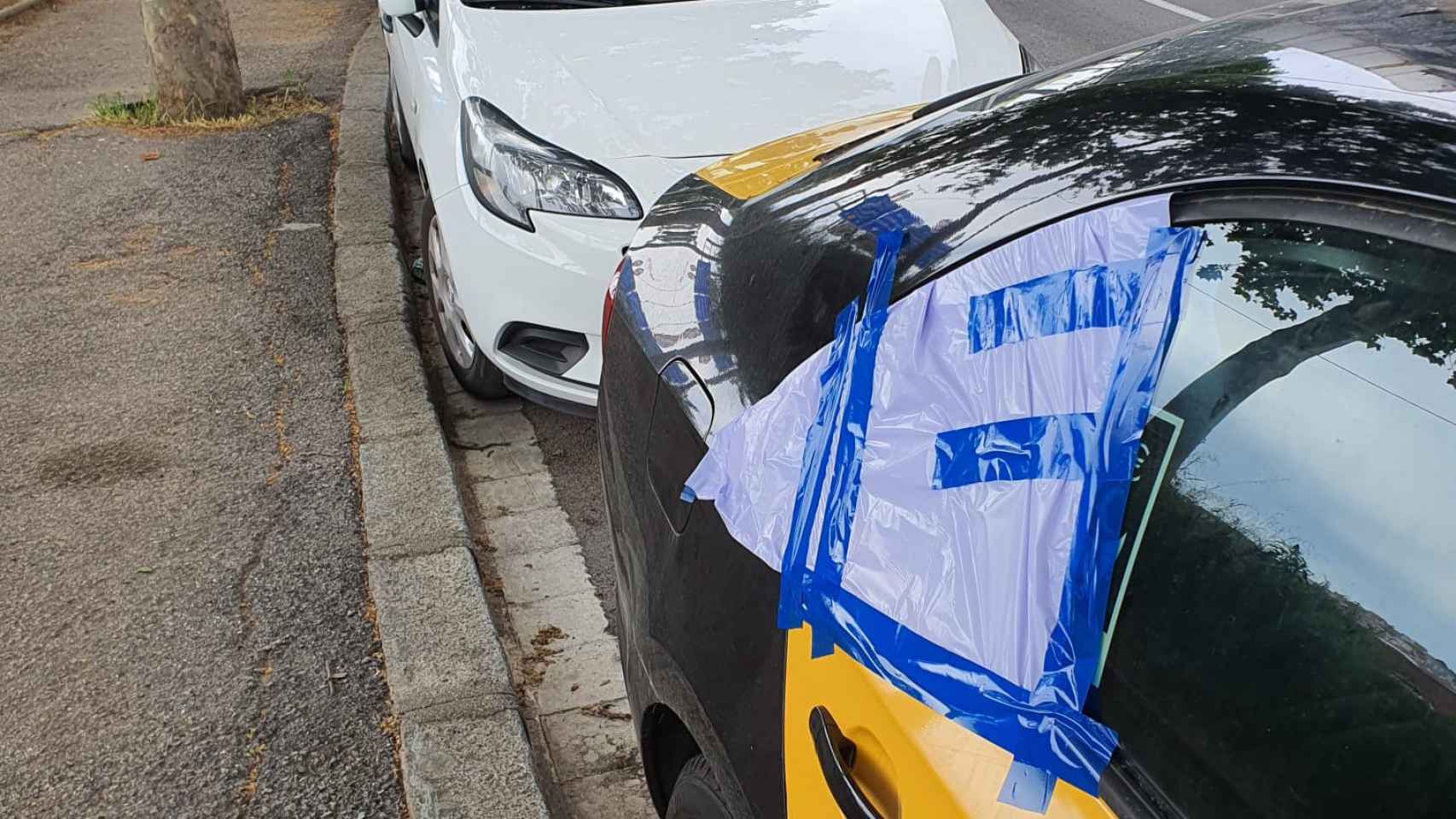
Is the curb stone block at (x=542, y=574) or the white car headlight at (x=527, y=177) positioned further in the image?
the white car headlight at (x=527, y=177)

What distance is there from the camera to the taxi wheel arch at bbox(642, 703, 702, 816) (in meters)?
2.01

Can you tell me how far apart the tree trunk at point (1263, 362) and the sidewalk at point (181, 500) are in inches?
77.0

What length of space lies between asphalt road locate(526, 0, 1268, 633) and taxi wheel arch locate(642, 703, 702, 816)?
1.18m

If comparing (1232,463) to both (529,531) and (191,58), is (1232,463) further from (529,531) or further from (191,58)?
(191,58)

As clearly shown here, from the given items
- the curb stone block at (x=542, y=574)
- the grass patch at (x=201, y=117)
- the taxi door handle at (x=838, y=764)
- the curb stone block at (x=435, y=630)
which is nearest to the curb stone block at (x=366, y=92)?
the grass patch at (x=201, y=117)

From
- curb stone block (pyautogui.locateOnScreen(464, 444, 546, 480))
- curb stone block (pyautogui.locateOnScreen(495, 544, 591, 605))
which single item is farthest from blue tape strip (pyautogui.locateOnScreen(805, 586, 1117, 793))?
curb stone block (pyautogui.locateOnScreen(464, 444, 546, 480))

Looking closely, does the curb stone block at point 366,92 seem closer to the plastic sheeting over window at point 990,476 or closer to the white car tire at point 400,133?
the white car tire at point 400,133

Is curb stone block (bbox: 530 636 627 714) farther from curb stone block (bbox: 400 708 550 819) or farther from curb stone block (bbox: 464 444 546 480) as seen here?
curb stone block (bbox: 464 444 546 480)

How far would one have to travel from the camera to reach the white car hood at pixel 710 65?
3809 millimetres

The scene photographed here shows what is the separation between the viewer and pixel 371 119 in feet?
23.5

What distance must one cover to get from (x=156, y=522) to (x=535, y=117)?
5.13 ft

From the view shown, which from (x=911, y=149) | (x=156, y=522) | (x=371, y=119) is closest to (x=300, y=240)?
(x=371, y=119)

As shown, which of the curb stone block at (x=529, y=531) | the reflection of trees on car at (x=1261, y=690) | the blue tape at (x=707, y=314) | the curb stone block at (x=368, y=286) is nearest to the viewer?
the reflection of trees on car at (x=1261, y=690)

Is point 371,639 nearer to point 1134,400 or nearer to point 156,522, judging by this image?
point 156,522
